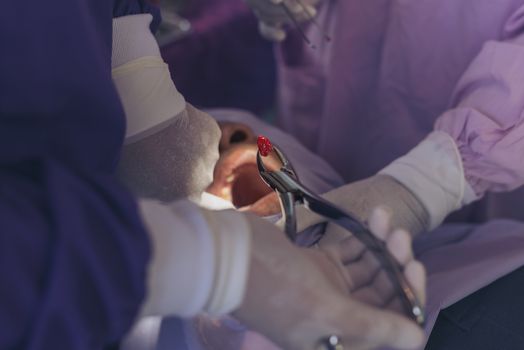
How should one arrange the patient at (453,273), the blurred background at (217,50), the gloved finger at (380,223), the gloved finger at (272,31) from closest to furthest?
1. the gloved finger at (380,223)
2. the patient at (453,273)
3. the gloved finger at (272,31)
4. the blurred background at (217,50)

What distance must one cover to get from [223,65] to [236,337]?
0.59 meters

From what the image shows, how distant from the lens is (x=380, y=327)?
342mm

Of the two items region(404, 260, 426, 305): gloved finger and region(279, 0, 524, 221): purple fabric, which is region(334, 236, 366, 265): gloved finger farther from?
region(279, 0, 524, 221): purple fabric

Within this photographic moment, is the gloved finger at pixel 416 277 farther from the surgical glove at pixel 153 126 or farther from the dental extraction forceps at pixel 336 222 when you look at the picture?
the surgical glove at pixel 153 126

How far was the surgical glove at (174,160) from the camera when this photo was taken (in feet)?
1.57

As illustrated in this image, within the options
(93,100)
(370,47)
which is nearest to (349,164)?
(370,47)

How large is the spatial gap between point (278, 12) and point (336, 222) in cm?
36

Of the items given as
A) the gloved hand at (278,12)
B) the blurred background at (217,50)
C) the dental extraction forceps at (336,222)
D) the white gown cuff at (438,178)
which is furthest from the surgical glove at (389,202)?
the blurred background at (217,50)

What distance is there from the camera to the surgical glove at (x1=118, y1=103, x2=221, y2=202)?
1.57ft

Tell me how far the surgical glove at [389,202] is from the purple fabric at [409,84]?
6cm

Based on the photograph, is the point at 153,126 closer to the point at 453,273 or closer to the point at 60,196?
the point at 60,196

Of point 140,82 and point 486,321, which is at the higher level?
point 140,82

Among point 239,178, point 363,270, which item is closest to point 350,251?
point 363,270

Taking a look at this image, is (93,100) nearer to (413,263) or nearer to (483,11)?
(413,263)
